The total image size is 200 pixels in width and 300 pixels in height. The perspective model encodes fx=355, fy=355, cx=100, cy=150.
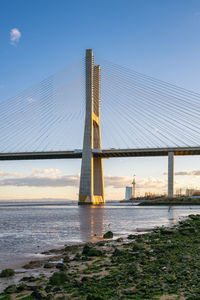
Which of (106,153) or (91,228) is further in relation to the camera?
(106,153)

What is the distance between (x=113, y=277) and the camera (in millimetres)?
6504

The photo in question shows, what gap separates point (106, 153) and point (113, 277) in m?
55.1

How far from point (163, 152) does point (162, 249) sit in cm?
5200

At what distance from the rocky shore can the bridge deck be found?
50.5 metres

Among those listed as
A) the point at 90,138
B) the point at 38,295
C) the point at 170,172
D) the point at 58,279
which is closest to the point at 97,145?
the point at 90,138

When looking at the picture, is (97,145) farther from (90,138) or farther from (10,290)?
(10,290)

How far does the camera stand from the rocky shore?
5.47m

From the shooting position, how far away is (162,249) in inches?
377

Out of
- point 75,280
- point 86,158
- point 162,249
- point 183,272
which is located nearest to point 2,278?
point 75,280

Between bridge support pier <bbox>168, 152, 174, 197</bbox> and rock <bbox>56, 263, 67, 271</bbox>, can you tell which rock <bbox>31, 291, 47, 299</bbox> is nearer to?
rock <bbox>56, 263, 67, 271</bbox>

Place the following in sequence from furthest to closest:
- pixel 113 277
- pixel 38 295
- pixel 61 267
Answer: pixel 61 267, pixel 113 277, pixel 38 295

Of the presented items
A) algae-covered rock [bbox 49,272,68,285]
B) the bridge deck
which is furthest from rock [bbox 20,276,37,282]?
the bridge deck

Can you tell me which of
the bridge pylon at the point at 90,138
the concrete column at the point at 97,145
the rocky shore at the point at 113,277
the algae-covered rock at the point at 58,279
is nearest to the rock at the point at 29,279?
the rocky shore at the point at 113,277

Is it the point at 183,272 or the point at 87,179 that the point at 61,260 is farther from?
the point at 87,179
